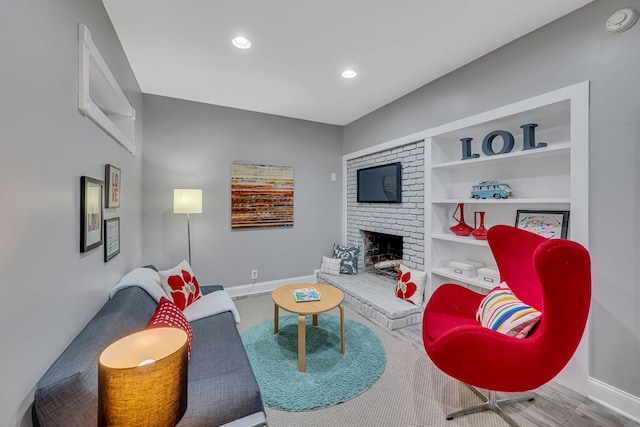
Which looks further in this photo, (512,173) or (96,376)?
(512,173)

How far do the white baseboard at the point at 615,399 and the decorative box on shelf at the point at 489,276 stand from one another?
811 millimetres

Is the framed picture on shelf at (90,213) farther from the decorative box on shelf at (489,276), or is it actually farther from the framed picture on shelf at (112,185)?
the decorative box on shelf at (489,276)

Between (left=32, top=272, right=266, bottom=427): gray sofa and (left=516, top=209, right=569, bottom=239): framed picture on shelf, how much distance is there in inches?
93.7

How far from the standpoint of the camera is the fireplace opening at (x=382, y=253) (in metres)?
3.77

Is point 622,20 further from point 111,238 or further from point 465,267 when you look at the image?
point 111,238

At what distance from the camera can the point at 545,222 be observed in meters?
2.15

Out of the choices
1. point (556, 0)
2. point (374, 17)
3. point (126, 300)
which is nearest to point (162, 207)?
point (126, 300)

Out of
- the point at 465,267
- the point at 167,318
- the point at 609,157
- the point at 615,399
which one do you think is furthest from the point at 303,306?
the point at 609,157

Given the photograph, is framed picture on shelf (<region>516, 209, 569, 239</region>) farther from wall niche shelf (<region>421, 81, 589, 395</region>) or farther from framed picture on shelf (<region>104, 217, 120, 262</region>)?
framed picture on shelf (<region>104, 217, 120, 262</region>)

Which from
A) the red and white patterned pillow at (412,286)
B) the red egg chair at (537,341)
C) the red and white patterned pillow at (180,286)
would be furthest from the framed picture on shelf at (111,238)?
the red and white patterned pillow at (412,286)

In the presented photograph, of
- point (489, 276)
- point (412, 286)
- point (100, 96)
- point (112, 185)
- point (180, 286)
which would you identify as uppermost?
point (100, 96)

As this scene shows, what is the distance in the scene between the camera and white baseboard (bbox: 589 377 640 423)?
1.58 m

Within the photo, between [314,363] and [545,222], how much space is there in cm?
218

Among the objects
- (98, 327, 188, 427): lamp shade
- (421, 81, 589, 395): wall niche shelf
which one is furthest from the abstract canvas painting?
(98, 327, 188, 427): lamp shade
